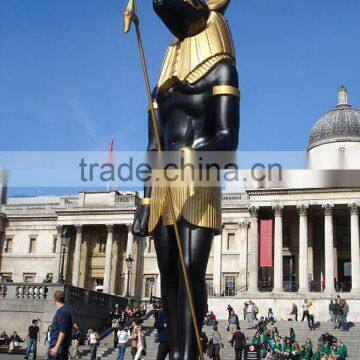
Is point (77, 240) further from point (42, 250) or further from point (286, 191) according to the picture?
point (286, 191)

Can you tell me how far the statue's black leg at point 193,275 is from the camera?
6.17 meters

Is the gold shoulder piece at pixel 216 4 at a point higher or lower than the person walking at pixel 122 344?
higher

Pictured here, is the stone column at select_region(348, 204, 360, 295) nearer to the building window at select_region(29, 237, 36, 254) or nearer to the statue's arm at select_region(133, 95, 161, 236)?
the building window at select_region(29, 237, 36, 254)

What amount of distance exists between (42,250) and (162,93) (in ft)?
183

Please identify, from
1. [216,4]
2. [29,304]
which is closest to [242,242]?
[29,304]

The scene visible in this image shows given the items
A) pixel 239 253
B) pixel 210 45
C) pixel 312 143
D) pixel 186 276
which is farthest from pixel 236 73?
pixel 312 143

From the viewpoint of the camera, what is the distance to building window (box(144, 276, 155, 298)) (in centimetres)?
5581

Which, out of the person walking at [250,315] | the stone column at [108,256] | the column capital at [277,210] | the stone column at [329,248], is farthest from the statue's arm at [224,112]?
the stone column at [108,256]

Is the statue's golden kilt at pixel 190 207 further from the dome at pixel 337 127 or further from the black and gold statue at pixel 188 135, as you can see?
the dome at pixel 337 127

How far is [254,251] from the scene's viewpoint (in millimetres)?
48188

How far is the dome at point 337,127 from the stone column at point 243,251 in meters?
10.3

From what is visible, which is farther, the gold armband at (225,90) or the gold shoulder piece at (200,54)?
the gold shoulder piece at (200,54)

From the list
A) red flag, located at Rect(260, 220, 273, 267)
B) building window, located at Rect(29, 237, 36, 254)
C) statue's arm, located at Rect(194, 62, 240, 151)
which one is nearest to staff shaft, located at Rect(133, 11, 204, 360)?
statue's arm, located at Rect(194, 62, 240, 151)

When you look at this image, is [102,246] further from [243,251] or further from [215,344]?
[215,344]
